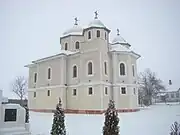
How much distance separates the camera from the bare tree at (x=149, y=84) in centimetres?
4704

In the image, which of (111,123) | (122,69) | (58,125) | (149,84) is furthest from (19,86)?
(111,123)

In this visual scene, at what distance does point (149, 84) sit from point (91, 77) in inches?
1054

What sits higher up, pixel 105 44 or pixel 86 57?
pixel 105 44

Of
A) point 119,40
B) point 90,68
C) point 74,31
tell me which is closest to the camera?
point 90,68

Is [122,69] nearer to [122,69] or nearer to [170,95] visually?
[122,69]

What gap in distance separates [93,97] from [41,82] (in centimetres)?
1031

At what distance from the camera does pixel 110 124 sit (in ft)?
21.3

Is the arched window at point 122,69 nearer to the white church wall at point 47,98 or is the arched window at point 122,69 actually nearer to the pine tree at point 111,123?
the white church wall at point 47,98

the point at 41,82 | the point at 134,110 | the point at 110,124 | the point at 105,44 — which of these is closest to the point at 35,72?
the point at 41,82

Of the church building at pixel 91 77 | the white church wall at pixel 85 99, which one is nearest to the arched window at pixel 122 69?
the church building at pixel 91 77

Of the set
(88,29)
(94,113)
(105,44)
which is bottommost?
(94,113)

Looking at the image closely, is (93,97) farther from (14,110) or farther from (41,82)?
(14,110)

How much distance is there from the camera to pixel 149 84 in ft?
155

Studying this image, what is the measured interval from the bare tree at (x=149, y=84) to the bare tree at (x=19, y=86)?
33.9m
